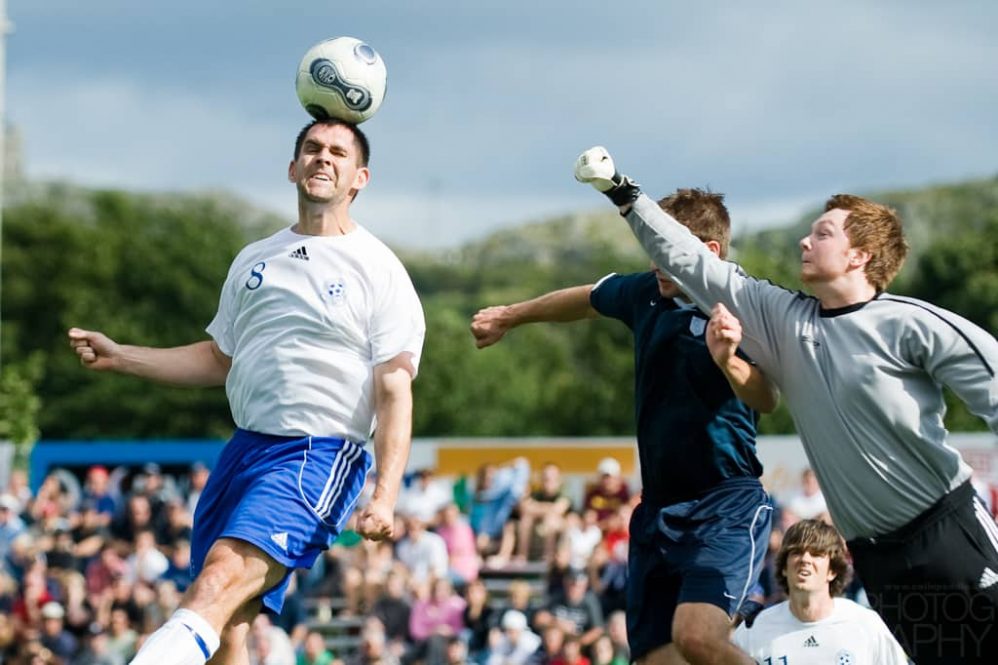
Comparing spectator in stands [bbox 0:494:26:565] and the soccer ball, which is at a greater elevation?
the soccer ball

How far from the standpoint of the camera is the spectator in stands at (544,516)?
1775cm

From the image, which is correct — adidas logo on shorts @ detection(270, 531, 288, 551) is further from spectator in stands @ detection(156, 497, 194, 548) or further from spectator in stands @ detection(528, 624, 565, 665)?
spectator in stands @ detection(156, 497, 194, 548)

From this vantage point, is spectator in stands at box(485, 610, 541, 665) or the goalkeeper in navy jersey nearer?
the goalkeeper in navy jersey

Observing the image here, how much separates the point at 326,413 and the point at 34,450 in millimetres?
19926

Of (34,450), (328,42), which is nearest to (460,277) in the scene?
(34,450)

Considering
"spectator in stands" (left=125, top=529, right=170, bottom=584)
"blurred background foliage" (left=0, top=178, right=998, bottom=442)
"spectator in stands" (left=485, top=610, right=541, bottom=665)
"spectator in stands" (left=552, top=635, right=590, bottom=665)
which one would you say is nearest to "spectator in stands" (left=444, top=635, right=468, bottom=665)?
"spectator in stands" (left=485, top=610, right=541, bottom=665)

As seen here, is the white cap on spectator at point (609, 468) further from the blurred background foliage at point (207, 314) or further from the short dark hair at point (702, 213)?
the blurred background foliage at point (207, 314)

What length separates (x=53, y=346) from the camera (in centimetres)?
7338

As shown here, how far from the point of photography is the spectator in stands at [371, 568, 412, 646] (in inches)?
651

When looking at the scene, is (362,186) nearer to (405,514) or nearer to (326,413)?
(326,413)

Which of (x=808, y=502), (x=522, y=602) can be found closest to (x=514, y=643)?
(x=522, y=602)

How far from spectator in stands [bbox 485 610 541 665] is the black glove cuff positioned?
375 inches

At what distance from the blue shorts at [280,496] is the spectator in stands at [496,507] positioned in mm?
11740

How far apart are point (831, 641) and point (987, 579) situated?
189 cm
